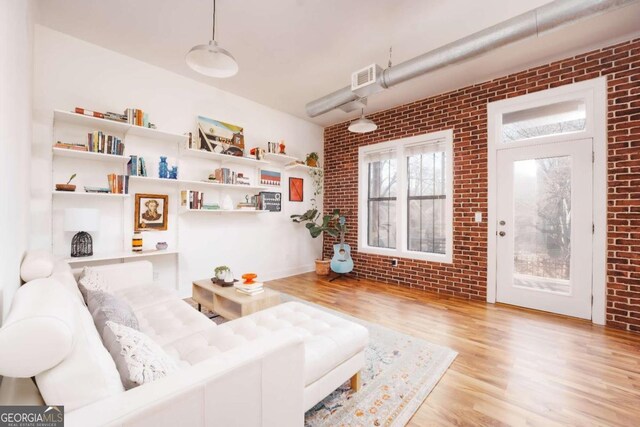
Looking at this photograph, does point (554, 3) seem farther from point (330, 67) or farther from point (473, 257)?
point (473, 257)

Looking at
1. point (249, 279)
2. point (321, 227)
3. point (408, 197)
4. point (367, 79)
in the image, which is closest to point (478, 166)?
point (408, 197)

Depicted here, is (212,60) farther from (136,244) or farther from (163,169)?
(136,244)

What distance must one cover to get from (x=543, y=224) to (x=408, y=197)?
181 centimetres

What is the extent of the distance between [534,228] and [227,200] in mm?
4008

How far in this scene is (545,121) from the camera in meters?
3.29

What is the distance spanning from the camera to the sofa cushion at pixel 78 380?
726mm

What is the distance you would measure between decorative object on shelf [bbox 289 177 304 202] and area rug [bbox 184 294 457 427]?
3081 mm

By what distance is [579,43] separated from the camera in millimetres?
2826

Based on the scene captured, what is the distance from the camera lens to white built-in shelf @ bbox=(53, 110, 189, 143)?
272 cm

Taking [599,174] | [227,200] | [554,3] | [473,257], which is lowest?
[473,257]

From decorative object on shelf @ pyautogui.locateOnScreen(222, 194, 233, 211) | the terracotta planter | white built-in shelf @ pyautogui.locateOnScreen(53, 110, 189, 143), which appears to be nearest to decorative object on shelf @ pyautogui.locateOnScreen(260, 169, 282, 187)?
decorative object on shelf @ pyautogui.locateOnScreen(222, 194, 233, 211)

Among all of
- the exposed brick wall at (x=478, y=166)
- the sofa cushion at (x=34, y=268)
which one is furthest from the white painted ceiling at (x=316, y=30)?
the sofa cushion at (x=34, y=268)

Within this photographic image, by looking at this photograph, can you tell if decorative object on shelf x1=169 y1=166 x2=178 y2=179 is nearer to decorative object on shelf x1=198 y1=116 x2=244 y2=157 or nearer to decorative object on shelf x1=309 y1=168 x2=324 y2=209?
decorative object on shelf x1=198 y1=116 x2=244 y2=157

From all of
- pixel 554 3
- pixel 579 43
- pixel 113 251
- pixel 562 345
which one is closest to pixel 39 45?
pixel 113 251
